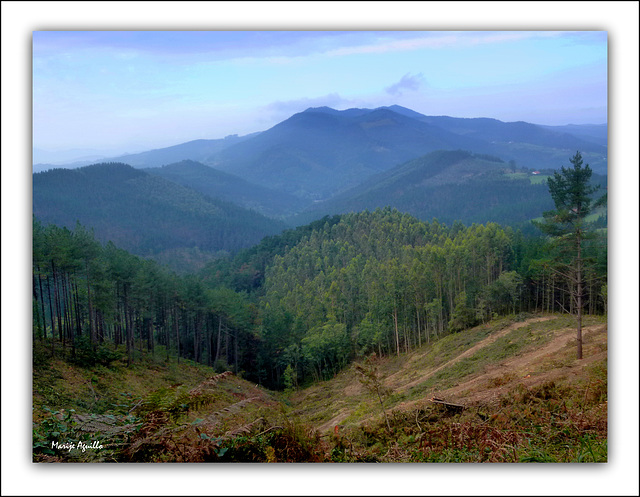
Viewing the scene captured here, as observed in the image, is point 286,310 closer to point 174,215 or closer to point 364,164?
point 364,164

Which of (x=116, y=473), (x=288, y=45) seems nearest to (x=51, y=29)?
(x=288, y=45)

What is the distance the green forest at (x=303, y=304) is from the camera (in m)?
7.68

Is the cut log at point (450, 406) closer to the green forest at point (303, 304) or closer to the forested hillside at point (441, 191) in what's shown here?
the green forest at point (303, 304)

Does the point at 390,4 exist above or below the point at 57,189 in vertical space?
above

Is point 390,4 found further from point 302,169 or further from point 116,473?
point 302,169

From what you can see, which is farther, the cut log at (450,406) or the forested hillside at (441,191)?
the forested hillside at (441,191)

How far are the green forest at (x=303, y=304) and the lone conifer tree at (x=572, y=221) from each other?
31 millimetres

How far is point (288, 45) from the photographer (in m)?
7.00

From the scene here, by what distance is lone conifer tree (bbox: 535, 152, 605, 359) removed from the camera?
6.93 m

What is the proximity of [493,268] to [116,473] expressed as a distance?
957 centimetres

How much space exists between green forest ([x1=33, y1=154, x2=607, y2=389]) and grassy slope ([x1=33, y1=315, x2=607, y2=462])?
1.19 metres

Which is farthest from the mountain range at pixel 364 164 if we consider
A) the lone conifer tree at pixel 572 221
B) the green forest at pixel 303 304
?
the green forest at pixel 303 304

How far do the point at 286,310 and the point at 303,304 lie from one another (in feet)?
3.00

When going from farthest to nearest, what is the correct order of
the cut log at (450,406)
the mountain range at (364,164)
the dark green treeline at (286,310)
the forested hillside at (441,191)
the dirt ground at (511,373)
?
the forested hillside at (441,191), the mountain range at (364,164), the dark green treeline at (286,310), the dirt ground at (511,373), the cut log at (450,406)
